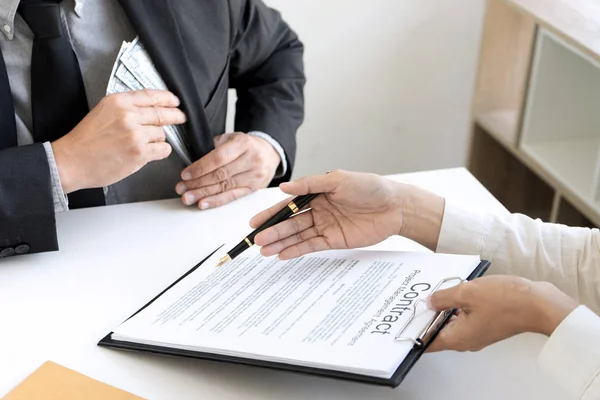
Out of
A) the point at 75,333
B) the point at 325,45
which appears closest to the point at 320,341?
the point at 75,333

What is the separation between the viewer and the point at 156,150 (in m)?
1.12

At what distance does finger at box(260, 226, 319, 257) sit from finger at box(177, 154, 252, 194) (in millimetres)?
255

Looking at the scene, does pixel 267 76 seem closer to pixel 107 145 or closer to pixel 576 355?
pixel 107 145

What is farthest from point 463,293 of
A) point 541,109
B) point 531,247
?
point 541,109

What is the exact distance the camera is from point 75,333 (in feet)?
3.08

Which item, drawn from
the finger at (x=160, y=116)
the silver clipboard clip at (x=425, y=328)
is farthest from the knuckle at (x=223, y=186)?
the silver clipboard clip at (x=425, y=328)

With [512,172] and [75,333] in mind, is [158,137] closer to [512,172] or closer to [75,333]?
[75,333]

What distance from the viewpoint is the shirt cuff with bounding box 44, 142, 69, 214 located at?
3.50 feet

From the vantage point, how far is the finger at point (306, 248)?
103 cm

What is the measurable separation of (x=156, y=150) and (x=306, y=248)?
0.92 ft

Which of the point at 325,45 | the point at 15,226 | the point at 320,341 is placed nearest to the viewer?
the point at 320,341

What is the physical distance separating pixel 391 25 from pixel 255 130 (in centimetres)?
107

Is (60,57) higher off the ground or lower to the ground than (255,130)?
higher

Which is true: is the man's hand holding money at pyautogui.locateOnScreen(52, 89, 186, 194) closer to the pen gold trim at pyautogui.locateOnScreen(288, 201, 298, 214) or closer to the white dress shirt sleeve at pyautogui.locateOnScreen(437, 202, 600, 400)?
the pen gold trim at pyautogui.locateOnScreen(288, 201, 298, 214)
